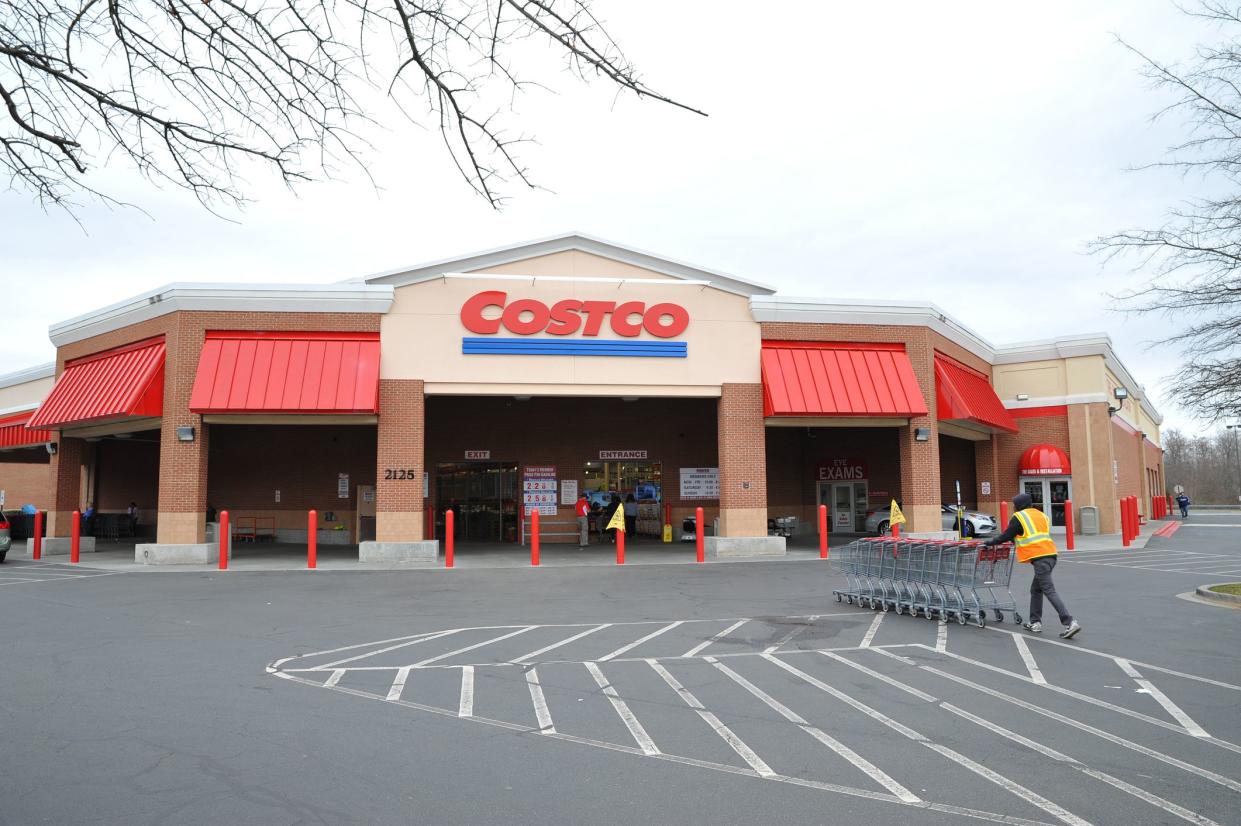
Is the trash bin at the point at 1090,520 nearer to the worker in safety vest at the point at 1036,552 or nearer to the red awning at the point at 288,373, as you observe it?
the worker in safety vest at the point at 1036,552

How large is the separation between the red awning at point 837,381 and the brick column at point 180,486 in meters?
14.8

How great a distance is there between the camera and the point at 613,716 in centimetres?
680

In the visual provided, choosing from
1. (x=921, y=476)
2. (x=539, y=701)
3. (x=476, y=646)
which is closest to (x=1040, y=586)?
(x=539, y=701)

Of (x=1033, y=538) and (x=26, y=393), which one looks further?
(x=26, y=393)

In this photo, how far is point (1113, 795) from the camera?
501 cm

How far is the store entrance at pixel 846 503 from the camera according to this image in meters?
32.7

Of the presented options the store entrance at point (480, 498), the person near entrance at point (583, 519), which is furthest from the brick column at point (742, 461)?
the store entrance at point (480, 498)

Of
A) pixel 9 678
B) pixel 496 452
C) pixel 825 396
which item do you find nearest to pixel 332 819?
pixel 9 678

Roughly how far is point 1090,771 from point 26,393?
37.8m

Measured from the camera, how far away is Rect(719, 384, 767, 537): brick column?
22938 millimetres

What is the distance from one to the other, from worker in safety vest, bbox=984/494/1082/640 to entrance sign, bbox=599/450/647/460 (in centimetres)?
1883

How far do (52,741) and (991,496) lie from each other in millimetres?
31912

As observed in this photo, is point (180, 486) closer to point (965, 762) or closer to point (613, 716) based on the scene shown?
point (613, 716)

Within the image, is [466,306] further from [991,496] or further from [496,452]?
[991,496]
